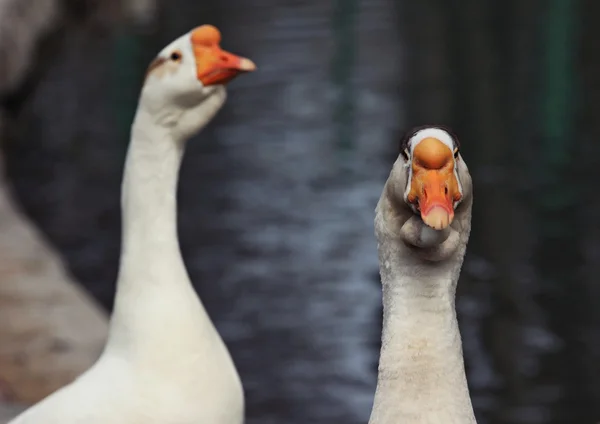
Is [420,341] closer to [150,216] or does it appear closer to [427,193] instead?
[427,193]

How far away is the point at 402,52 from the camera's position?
1536 cm

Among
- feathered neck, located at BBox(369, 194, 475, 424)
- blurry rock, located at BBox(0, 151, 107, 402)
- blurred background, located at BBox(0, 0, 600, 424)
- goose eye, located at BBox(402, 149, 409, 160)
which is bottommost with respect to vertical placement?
blurred background, located at BBox(0, 0, 600, 424)

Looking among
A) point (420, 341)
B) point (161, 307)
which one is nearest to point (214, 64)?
point (161, 307)

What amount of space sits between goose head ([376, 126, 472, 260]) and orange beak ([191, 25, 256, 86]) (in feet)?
4.31

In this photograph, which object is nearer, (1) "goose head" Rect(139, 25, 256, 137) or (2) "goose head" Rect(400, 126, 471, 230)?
(2) "goose head" Rect(400, 126, 471, 230)

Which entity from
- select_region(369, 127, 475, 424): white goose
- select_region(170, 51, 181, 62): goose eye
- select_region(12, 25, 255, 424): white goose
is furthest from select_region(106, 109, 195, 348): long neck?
select_region(369, 127, 475, 424): white goose

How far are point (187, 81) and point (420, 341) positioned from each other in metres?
1.50

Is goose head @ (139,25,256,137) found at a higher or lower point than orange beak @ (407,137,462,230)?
lower

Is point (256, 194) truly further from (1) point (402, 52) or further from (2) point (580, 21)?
(2) point (580, 21)

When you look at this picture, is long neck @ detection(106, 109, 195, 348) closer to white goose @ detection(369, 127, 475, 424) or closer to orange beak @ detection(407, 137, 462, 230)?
white goose @ detection(369, 127, 475, 424)

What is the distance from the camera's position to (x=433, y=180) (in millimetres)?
2396

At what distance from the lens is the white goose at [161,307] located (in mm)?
3568

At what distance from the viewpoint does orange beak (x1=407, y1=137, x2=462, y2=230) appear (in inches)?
92.7

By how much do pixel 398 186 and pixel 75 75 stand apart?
1433 cm
